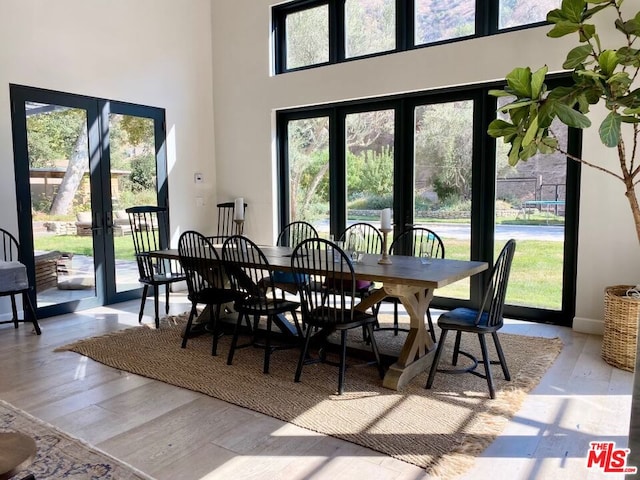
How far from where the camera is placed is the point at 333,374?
3.29m

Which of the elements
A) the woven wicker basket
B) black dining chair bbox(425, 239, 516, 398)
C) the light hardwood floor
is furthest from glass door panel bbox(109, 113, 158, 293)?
the woven wicker basket

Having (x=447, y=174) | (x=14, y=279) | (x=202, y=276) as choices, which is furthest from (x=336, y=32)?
(x=14, y=279)

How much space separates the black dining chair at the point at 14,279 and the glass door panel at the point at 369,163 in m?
3.34

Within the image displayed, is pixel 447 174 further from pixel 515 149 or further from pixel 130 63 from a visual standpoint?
pixel 130 63

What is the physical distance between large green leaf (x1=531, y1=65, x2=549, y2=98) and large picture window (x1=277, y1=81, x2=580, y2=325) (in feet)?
4.42

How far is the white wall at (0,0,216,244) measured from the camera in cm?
458

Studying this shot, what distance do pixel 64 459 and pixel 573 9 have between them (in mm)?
4010

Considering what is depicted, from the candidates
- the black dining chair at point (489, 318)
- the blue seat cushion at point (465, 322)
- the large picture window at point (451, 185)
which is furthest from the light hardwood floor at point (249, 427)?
the large picture window at point (451, 185)

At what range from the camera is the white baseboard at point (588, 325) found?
408 cm

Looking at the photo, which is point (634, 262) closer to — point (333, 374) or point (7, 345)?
point (333, 374)

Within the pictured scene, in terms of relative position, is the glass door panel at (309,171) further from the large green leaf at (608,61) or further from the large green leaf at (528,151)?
the large green leaf at (608,61)

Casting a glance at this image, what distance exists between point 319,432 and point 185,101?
4.95m

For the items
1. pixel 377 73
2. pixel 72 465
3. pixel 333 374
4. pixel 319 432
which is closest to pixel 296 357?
pixel 333 374

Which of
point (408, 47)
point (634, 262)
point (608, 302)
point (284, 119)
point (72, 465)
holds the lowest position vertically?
point (72, 465)
